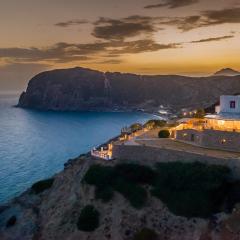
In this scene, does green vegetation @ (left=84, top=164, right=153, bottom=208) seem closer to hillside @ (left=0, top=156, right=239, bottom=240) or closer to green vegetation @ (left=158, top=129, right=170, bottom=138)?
hillside @ (left=0, top=156, right=239, bottom=240)

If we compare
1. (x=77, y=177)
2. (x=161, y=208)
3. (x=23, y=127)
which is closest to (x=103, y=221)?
(x=161, y=208)

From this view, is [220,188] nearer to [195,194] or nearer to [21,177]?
[195,194]

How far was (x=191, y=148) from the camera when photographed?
50.6m

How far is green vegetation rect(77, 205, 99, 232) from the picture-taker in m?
45.3

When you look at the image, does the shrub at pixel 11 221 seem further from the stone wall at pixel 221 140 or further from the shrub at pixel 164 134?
the stone wall at pixel 221 140

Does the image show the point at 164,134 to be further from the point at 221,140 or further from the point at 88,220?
the point at 88,220

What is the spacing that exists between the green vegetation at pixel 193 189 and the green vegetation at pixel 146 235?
3.04 metres

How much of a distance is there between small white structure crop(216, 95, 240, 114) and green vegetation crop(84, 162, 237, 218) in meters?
12.1

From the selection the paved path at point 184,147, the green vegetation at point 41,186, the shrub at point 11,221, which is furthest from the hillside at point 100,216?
the paved path at point 184,147

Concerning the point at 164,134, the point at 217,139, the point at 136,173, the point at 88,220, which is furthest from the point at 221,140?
the point at 88,220

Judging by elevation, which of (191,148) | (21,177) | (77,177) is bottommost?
(21,177)

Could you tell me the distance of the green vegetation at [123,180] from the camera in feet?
151

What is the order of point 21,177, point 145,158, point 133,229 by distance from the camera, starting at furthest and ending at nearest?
point 21,177, point 145,158, point 133,229

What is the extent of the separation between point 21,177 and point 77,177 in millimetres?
33782
